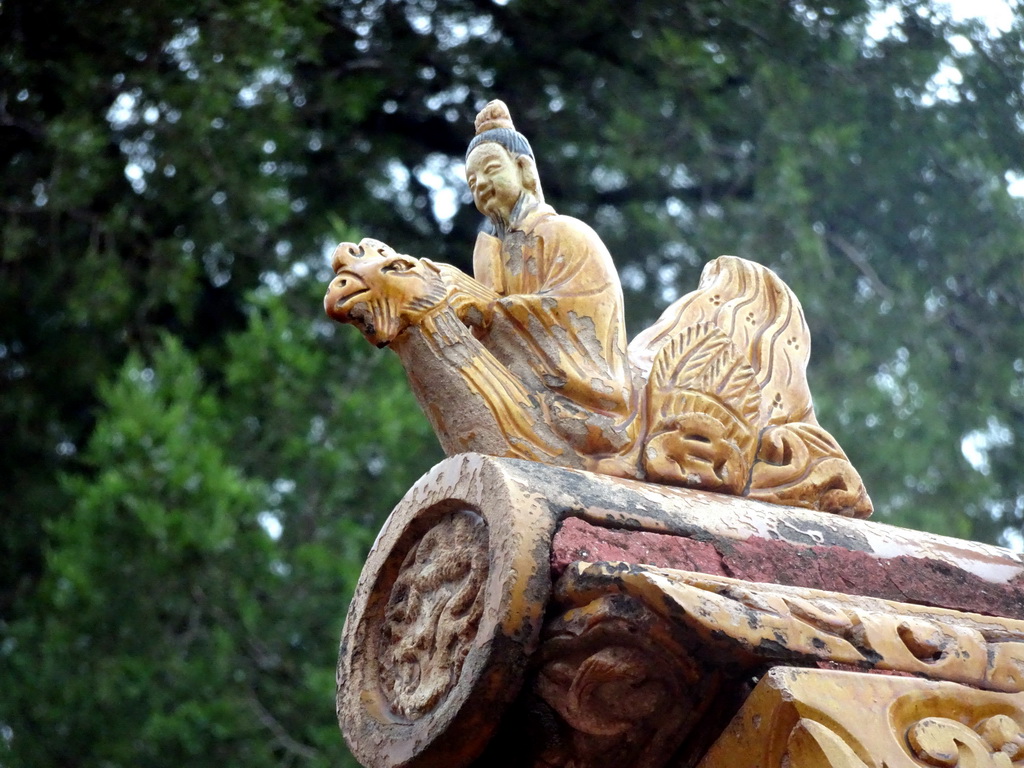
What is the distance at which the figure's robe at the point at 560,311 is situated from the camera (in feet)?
6.78

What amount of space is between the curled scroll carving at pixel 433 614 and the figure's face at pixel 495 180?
61cm

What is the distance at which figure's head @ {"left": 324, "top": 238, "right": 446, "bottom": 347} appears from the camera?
204cm

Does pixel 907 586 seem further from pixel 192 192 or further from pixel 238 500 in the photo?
pixel 192 192

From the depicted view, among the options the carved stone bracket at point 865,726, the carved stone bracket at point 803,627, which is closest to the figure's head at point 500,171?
the carved stone bracket at point 803,627

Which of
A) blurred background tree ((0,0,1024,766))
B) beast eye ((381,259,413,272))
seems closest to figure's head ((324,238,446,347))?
beast eye ((381,259,413,272))

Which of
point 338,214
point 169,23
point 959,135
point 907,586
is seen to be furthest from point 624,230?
point 907,586

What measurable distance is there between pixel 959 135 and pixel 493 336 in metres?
4.05

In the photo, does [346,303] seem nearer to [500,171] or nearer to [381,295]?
[381,295]

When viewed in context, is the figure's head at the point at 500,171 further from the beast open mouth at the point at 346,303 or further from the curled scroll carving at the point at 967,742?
the curled scroll carving at the point at 967,742

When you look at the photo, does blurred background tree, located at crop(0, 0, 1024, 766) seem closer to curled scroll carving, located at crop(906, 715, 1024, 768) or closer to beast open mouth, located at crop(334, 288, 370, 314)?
beast open mouth, located at crop(334, 288, 370, 314)

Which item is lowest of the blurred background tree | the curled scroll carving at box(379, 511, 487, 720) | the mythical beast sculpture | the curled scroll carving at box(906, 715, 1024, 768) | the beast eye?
the blurred background tree

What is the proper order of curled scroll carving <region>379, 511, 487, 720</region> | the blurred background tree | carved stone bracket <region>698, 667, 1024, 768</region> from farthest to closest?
the blurred background tree < curled scroll carving <region>379, 511, 487, 720</region> < carved stone bracket <region>698, 667, 1024, 768</region>

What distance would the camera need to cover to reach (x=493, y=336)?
83.8 inches

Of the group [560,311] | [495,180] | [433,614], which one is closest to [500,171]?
[495,180]
